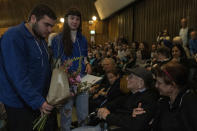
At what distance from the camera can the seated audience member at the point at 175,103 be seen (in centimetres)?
120

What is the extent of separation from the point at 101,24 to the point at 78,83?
1201 centimetres

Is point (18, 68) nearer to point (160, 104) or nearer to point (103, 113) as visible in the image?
point (103, 113)

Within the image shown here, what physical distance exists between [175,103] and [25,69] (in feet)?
3.56

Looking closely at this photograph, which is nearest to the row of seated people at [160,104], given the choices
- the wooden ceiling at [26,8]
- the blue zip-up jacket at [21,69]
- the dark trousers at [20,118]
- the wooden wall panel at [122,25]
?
the dark trousers at [20,118]

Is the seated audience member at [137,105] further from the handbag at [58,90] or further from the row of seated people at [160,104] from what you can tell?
the handbag at [58,90]

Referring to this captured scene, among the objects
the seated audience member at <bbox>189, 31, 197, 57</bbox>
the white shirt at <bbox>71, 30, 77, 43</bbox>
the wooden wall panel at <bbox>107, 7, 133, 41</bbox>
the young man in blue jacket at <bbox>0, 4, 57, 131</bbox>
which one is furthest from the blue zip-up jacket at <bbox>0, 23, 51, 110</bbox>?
the wooden wall panel at <bbox>107, 7, 133, 41</bbox>

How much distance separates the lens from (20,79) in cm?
118

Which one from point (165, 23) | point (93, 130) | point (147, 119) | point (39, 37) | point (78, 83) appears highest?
point (165, 23)

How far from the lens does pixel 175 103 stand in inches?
53.9

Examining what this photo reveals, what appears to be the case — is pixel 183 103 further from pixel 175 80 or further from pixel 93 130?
pixel 93 130

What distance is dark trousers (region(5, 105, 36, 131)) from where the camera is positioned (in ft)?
Result: 4.17

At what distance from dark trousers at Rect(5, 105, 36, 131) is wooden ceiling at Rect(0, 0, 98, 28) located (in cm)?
1212

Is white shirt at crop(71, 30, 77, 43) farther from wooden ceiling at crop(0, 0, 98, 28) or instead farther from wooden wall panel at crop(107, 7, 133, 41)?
wooden ceiling at crop(0, 0, 98, 28)

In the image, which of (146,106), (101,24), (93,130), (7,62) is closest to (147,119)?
(146,106)
